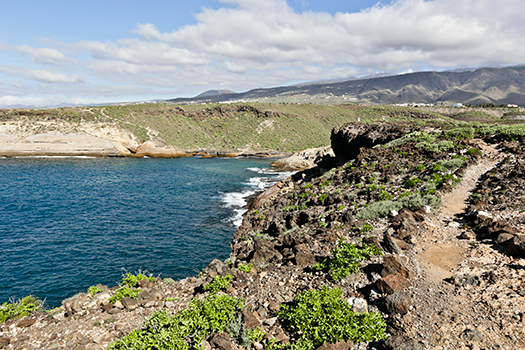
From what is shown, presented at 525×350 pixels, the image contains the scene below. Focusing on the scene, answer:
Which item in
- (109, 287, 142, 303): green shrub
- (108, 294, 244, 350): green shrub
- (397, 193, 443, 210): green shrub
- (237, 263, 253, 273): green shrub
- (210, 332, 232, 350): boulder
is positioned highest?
(397, 193, 443, 210): green shrub

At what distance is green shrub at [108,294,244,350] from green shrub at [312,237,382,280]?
143 inches

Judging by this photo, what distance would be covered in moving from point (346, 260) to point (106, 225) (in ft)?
91.5

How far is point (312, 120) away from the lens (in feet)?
416

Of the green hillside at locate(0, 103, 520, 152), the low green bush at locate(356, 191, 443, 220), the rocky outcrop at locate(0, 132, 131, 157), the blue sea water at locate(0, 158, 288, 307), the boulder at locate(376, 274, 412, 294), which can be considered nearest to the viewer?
the boulder at locate(376, 274, 412, 294)

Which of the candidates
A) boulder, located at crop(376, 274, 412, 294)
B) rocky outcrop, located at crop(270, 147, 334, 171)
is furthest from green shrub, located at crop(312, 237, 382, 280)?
rocky outcrop, located at crop(270, 147, 334, 171)

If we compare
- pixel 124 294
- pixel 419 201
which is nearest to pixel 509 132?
pixel 419 201

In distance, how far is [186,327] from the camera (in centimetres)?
773

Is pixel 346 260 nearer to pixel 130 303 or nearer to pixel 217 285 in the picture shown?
pixel 217 285

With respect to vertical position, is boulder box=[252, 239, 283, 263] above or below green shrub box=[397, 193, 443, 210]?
below

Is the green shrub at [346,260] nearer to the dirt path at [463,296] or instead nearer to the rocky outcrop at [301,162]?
the dirt path at [463,296]

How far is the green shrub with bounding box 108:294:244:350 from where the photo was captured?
7.14 metres

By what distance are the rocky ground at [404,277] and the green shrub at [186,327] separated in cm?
49

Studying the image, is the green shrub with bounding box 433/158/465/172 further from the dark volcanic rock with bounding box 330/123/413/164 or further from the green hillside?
the green hillside

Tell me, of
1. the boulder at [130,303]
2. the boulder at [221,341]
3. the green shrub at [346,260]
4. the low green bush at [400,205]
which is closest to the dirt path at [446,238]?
the low green bush at [400,205]
